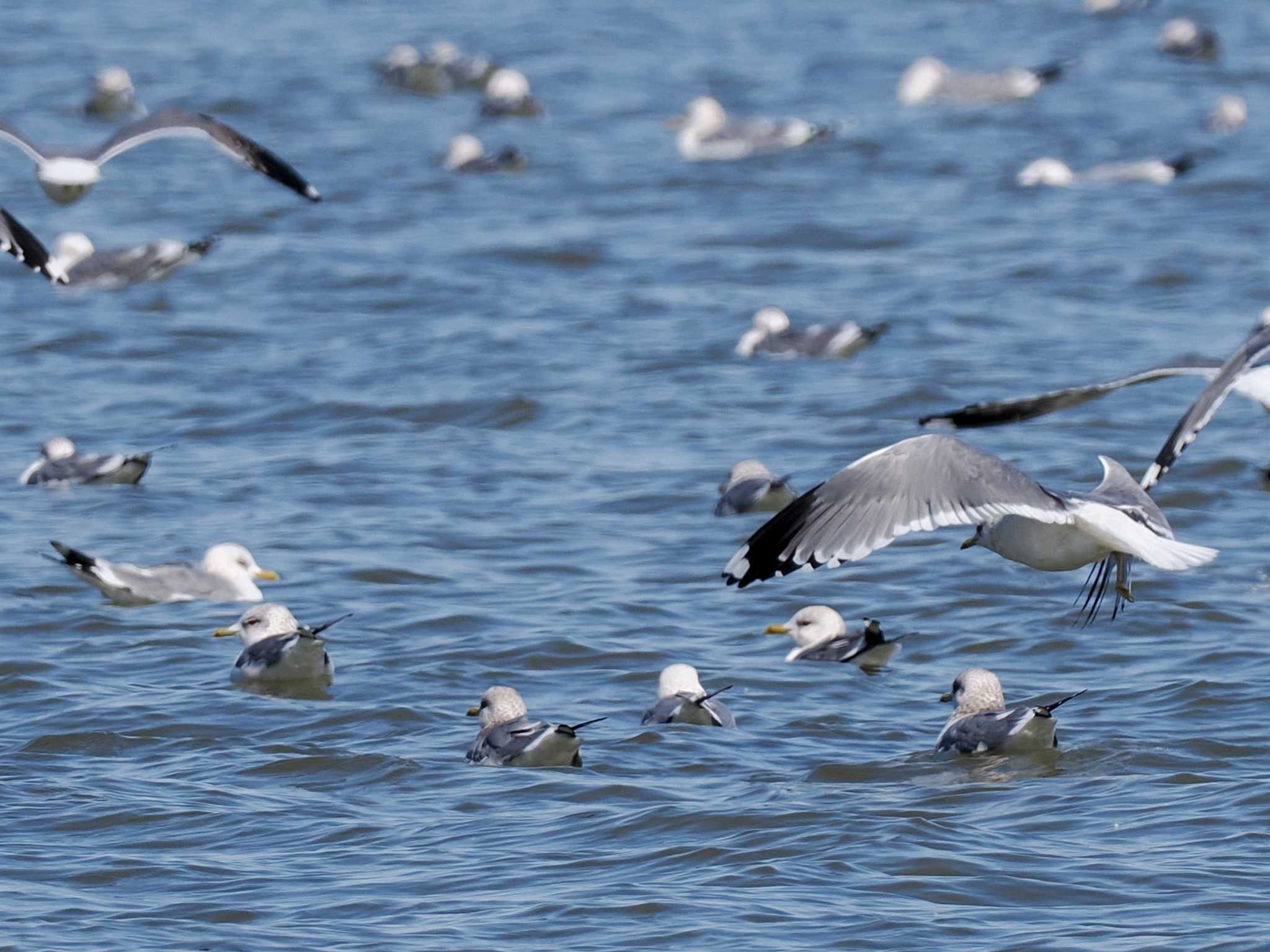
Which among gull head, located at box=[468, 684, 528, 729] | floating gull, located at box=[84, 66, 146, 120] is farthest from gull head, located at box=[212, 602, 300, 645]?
floating gull, located at box=[84, 66, 146, 120]

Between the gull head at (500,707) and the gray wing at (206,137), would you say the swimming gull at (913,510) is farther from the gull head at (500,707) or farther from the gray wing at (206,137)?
the gray wing at (206,137)

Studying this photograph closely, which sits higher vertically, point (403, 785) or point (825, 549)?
point (825, 549)

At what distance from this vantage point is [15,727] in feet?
31.7

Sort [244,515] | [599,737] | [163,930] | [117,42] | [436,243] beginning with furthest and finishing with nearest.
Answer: [117,42] → [436,243] → [244,515] → [599,737] → [163,930]

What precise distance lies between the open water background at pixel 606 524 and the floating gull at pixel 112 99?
35 cm

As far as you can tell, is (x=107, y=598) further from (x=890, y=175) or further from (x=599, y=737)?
(x=890, y=175)

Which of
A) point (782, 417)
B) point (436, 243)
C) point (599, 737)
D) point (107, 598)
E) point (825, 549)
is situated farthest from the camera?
point (436, 243)

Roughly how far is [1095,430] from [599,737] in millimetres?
6350

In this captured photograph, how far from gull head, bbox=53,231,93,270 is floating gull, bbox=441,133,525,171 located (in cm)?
530

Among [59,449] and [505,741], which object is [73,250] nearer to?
[59,449]

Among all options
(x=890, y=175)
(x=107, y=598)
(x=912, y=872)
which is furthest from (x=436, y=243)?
(x=912, y=872)

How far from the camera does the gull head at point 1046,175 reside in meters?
22.7

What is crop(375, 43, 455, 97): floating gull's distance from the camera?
28047 millimetres

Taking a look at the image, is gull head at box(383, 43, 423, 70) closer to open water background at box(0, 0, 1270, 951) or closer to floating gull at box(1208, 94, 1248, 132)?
open water background at box(0, 0, 1270, 951)
